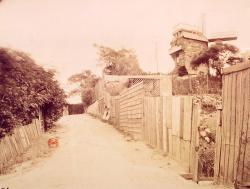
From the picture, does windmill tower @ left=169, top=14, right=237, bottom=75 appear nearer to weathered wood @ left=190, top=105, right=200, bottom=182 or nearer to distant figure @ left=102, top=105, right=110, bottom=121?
distant figure @ left=102, top=105, right=110, bottom=121

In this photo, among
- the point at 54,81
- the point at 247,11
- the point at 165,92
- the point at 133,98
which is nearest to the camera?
the point at 247,11

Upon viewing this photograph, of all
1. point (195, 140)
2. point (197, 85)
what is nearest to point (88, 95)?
point (197, 85)

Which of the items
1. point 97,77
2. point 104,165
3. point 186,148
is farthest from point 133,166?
point 97,77

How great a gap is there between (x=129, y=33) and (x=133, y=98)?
12.6ft

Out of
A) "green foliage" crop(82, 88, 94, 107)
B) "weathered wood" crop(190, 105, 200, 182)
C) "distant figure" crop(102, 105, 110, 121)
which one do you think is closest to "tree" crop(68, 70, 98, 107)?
"green foliage" crop(82, 88, 94, 107)

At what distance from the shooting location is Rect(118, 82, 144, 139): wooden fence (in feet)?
35.3

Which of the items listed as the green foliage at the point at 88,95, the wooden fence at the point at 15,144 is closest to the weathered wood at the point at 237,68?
the wooden fence at the point at 15,144

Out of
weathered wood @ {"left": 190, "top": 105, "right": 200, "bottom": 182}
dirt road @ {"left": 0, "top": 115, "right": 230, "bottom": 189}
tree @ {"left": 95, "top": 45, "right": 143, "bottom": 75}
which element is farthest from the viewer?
tree @ {"left": 95, "top": 45, "right": 143, "bottom": 75}

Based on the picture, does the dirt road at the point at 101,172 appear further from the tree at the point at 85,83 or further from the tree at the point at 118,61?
the tree at the point at 85,83

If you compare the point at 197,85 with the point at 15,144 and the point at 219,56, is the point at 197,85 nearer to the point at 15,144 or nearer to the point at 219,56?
the point at 219,56

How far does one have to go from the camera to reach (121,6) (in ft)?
23.5

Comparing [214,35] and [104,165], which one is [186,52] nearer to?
[214,35]

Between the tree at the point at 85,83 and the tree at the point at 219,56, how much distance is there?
11.9 meters

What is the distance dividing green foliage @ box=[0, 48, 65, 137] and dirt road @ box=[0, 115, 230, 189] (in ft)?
5.78
